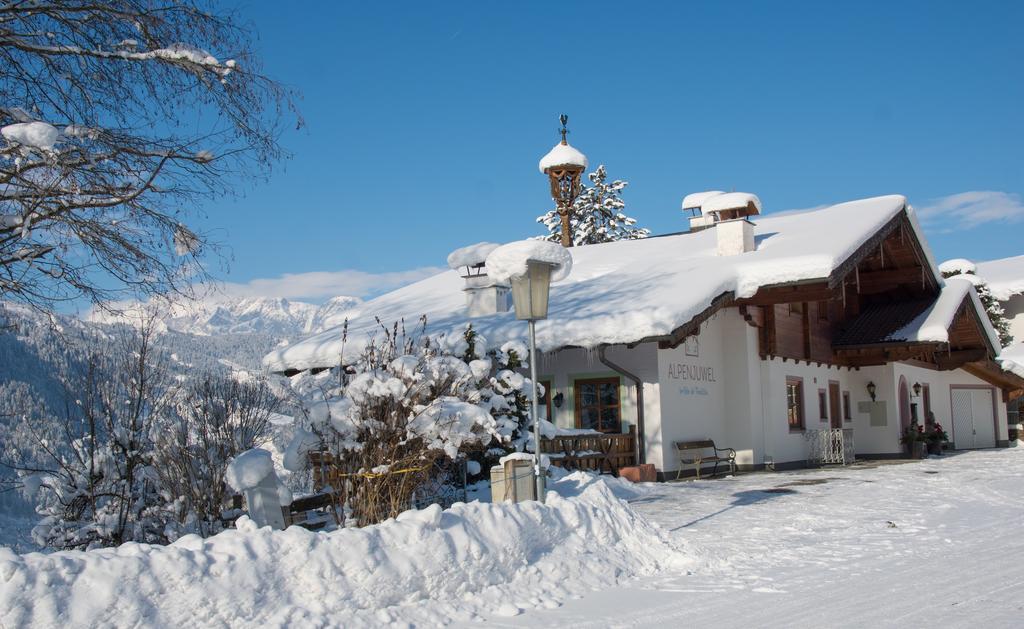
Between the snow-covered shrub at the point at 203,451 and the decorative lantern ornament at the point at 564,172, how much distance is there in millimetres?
→ 19628

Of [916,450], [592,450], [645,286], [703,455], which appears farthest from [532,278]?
[916,450]

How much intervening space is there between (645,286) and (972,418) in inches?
710

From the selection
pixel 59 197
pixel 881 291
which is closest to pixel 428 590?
pixel 59 197

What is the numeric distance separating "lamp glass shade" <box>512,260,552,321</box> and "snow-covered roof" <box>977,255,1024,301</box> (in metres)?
38.2

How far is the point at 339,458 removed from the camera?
9500mm

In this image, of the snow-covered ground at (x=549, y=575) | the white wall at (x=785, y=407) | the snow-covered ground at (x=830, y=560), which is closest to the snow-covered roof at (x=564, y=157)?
the white wall at (x=785, y=407)

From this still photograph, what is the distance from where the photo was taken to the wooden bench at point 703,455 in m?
18.1

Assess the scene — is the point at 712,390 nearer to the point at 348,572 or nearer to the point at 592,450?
the point at 592,450

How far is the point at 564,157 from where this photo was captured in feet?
97.1

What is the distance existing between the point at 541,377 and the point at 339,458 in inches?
386

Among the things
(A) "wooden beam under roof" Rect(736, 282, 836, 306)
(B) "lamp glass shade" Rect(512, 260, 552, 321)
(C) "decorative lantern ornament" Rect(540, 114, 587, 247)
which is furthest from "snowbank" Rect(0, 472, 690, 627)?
(C) "decorative lantern ornament" Rect(540, 114, 587, 247)

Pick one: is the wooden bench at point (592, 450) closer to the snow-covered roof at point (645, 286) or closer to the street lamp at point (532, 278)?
the snow-covered roof at point (645, 286)

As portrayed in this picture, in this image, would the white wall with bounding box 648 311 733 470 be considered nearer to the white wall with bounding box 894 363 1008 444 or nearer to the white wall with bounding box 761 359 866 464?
the white wall with bounding box 761 359 866 464

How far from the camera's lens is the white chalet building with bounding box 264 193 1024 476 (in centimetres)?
1791
